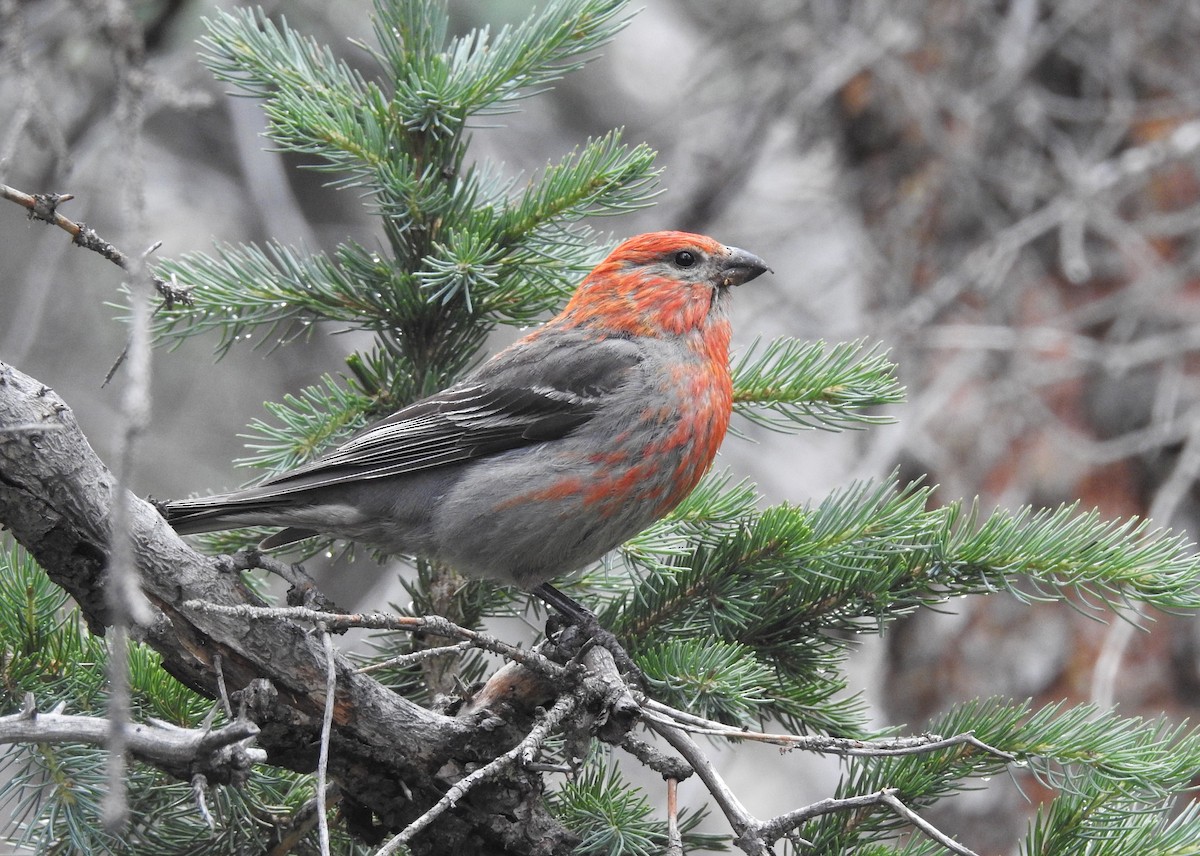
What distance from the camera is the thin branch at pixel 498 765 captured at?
1990 millimetres

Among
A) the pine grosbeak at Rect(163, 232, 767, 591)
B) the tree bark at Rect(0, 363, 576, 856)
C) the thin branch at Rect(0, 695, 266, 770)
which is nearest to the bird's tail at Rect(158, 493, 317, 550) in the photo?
the pine grosbeak at Rect(163, 232, 767, 591)

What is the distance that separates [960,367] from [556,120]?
4.59 meters

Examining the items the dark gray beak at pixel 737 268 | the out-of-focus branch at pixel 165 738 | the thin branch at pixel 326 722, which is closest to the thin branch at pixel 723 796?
the thin branch at pixel 326 722

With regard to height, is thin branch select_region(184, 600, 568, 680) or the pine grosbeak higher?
the pine grosbeak

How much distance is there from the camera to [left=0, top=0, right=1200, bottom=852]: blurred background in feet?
18.0

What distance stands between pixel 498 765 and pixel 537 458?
164 centimetres

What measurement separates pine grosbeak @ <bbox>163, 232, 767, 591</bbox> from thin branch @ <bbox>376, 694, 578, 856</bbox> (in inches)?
40.4

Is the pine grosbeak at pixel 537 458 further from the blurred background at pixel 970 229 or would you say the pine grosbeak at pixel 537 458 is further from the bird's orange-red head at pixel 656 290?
the blurred background at pixel 970 229

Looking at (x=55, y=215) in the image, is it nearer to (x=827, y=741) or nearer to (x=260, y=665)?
(x=260, y=665)

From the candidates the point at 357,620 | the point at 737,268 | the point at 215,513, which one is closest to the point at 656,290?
the point at 737,268

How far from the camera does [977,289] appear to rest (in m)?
5.88

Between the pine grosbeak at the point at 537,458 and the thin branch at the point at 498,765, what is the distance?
1.03 m

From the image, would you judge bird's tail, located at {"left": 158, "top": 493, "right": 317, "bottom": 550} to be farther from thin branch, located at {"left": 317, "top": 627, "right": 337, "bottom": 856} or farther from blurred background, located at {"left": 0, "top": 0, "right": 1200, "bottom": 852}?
blurred background, located at {"left": 0, "top": 0, "right": 1200, "bottom": 852}

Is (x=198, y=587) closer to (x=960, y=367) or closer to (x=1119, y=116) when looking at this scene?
(x=960, y=367)
